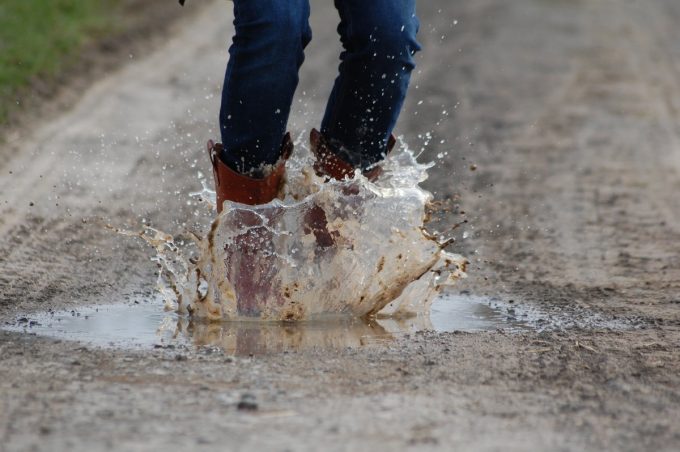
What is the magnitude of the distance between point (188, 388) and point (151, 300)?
1.21 m

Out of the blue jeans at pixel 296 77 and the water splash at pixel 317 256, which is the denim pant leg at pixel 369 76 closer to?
the blue jeans at pixel 296 77

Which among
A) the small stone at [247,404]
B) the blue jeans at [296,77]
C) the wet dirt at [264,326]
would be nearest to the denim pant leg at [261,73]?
the blue jeans at [296,77]

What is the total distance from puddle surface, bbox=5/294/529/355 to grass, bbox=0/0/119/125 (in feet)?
10.1

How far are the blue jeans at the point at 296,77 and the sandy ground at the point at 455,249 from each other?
0.63 metres

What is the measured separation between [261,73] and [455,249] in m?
1.50

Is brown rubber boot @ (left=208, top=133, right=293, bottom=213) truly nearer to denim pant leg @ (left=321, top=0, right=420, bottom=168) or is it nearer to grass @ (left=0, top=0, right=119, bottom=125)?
denim pant leg @ (left=321, top=0, right=420, bottom=168)

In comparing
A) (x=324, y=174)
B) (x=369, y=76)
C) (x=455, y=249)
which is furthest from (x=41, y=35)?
(x=369, y=76)

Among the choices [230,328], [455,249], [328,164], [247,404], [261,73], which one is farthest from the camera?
[455,249]

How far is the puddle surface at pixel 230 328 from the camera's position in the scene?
11.3 feet

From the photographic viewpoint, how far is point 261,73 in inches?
138

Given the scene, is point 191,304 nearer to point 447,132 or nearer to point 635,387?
point 635,387

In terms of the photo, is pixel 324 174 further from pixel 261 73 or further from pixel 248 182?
pixel 261 73

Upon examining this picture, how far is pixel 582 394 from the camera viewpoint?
2.89m

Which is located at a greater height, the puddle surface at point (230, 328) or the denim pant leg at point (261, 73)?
the denim pant leg at point (261, 73)
